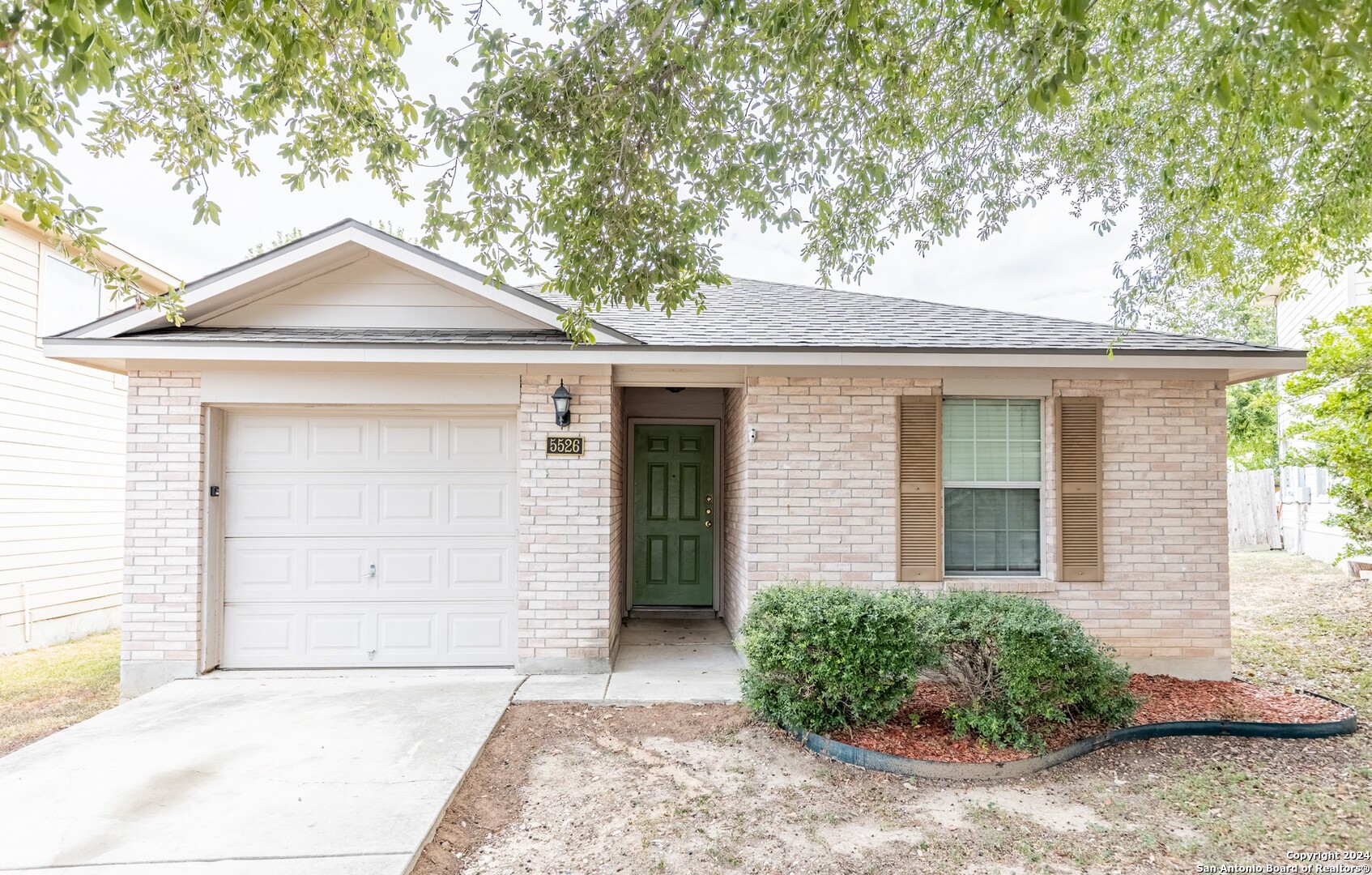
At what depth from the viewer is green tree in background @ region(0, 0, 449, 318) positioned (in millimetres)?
3211

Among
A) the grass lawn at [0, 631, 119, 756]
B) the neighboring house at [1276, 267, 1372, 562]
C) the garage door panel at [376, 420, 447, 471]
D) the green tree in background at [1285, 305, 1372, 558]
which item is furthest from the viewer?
the neighboring house at [1276, 267, 1372, 562]

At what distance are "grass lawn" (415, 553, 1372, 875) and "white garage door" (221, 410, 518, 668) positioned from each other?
145 centimetres

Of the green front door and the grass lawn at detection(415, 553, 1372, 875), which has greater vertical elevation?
the green front door

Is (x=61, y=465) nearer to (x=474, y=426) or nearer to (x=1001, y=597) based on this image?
(x=474, y=426)

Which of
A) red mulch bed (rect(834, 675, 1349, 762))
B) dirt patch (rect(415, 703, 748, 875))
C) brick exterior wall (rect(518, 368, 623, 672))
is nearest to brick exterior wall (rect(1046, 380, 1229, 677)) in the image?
red mulch bed (rect(834, 675, 1349, 762))

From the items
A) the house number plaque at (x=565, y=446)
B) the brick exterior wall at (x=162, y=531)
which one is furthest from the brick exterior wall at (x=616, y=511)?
the brick exterior wall at (x=162, y=531)

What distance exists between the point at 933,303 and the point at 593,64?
491 centimetres

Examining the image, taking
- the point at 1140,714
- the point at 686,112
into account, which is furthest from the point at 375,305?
the point at 1140,714

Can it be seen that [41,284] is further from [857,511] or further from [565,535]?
[857,511]

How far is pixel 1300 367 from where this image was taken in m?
5.51

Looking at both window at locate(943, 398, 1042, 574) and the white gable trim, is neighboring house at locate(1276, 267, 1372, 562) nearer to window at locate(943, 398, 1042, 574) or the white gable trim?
window at locate(943, 398, 1042, 574)

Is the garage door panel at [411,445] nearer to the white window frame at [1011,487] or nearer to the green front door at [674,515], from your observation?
the green front door at [674,515]

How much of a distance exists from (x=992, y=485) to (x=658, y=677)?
3.35m

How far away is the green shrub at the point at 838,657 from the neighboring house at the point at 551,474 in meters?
1.41
